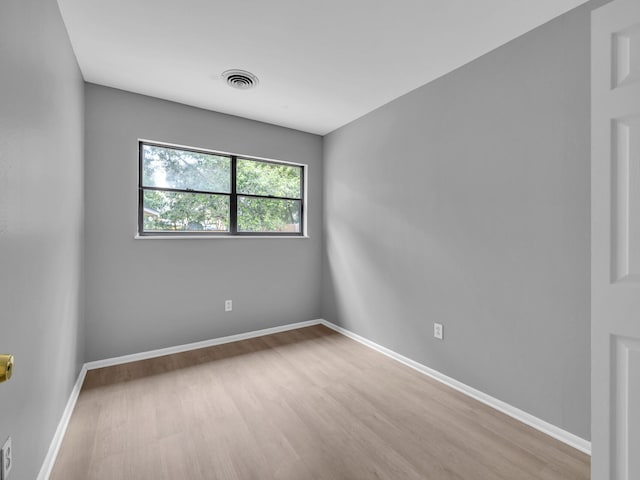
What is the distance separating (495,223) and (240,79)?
92.6 inches

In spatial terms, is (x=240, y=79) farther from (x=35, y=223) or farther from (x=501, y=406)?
(x=501, y=406)

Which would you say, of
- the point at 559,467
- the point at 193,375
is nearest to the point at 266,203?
the point at 193,375

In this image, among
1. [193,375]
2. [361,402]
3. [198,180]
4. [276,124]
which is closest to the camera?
[361,402]

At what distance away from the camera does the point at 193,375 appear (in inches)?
99.4

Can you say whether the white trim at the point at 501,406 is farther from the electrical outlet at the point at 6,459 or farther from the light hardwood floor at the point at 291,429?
the electrical outlet at the point at 6,459

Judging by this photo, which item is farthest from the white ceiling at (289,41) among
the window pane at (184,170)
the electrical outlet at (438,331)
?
the electrical outlet at (438,331)

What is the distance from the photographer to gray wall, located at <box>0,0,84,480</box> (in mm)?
1078
